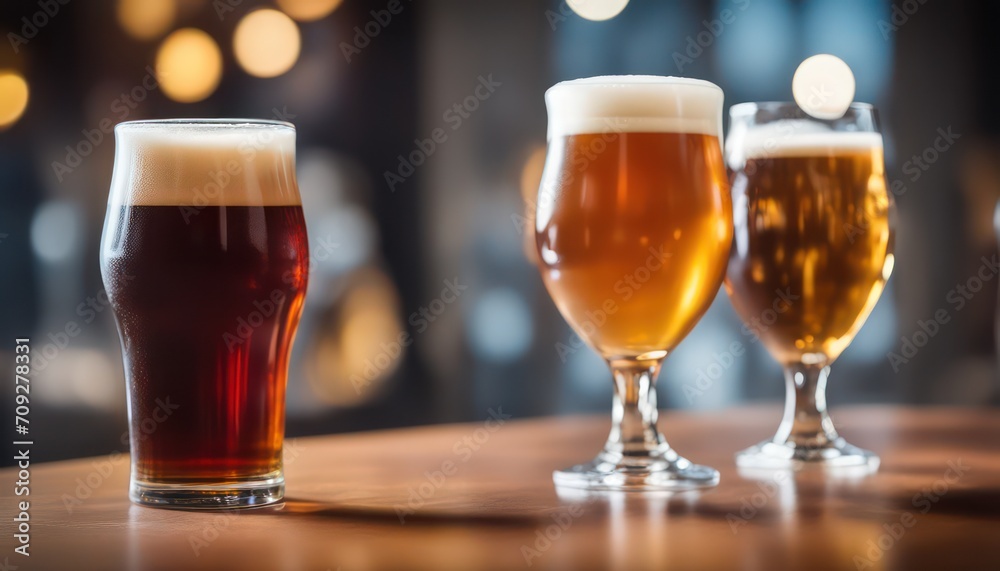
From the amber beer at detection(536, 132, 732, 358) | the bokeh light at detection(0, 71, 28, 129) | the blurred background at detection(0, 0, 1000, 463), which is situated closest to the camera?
the amber beer at detection(536, 132, 732, 358)

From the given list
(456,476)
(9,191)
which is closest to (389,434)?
(456,476)

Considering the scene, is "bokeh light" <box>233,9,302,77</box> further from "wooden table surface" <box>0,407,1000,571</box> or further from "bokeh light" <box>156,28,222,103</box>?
"wooden table surface" <box>0,407,1000,571</box>

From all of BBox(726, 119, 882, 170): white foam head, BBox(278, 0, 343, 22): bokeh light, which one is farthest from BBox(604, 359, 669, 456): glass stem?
BBox(278, 0, 343, 22): bokeh light

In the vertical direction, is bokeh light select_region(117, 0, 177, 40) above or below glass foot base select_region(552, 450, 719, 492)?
above

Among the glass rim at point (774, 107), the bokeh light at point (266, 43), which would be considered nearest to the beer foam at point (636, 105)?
the glass rim at point (774, 107)

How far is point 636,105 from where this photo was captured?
38.4 inches

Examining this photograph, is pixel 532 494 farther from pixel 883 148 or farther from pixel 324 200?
pixel 324 200

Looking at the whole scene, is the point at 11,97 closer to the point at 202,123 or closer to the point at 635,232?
the point at 202,123

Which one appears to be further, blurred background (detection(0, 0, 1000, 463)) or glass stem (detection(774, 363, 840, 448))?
blurred background (detection(0, 0, 1000, 463))

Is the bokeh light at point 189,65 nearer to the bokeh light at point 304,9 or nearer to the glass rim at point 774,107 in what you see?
the bokeh light at point 304,9

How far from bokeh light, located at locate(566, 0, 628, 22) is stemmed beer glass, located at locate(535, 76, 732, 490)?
11.5 feet

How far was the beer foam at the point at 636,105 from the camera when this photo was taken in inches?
38.4

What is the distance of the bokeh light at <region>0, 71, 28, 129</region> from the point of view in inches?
127

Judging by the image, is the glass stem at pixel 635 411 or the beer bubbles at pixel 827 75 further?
the beer bubbles at pixel 827 75
